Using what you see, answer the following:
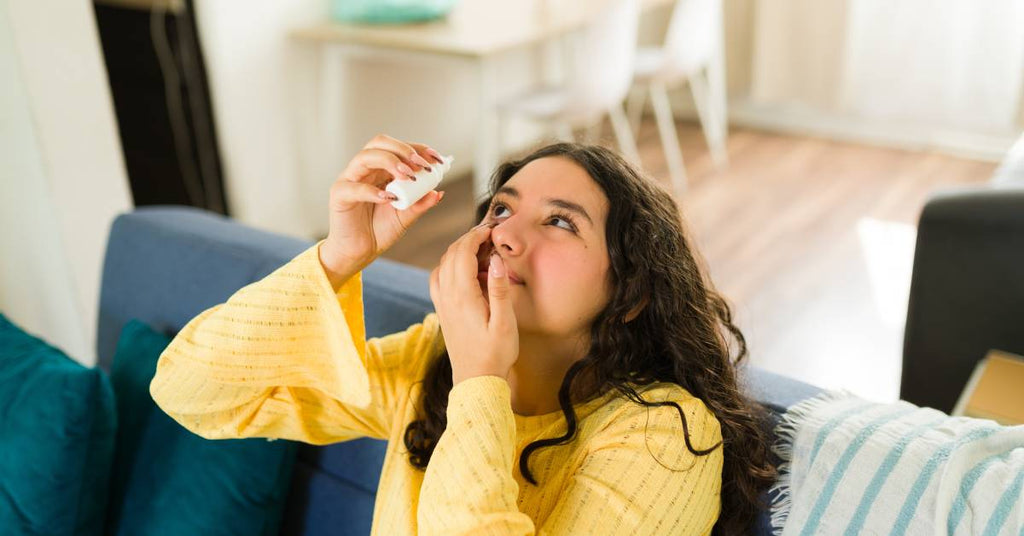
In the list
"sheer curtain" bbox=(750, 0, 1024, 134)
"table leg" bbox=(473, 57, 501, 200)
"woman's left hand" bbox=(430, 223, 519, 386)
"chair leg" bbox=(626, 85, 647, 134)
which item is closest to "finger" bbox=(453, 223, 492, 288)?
"woman's left hand" bbox=(430, 223, 519, 386)

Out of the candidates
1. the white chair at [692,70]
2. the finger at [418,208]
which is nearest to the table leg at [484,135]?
the white chair at [692,70]

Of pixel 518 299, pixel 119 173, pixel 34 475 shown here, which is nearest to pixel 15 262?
pixel 119 173

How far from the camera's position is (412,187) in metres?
0.93

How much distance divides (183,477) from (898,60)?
3.70 m

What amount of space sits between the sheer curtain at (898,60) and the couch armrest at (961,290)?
2.60m

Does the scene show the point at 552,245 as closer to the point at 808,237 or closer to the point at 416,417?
the point at 416,417

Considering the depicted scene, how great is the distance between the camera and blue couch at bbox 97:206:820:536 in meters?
1.29

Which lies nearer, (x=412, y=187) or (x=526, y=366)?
(x=412, y=187)

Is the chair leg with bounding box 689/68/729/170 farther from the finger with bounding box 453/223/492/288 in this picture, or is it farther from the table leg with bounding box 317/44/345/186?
the finger with bounding box 453/223/492/288

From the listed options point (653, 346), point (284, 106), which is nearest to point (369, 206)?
point (653, 346)

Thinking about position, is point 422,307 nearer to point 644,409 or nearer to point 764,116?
point 644,409

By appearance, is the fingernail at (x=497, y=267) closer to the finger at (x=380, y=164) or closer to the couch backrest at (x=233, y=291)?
the finger at (x=380, y=164)

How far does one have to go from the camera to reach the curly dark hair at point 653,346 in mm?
979

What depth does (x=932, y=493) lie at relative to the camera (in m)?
0.87
